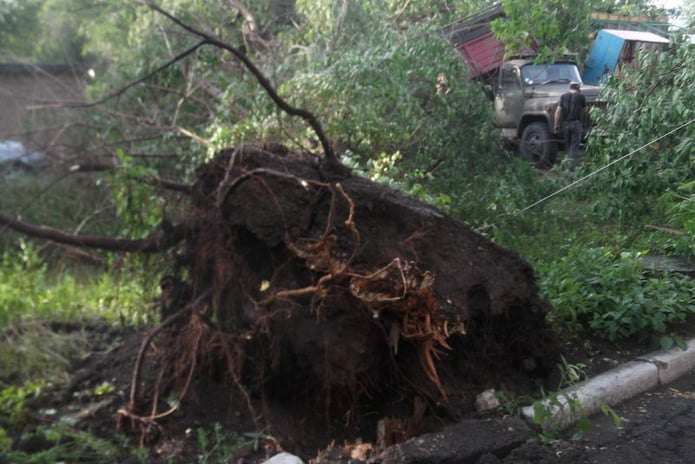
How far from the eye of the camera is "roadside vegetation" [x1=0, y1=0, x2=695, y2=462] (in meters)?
4.99

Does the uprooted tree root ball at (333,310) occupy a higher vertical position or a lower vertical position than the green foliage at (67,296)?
lower

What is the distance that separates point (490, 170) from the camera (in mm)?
6789

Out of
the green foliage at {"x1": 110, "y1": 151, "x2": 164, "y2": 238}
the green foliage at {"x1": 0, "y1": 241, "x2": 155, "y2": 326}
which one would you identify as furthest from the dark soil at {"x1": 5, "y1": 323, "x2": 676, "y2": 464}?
the green foliage at {"x1": 110, "y1": 151, "x2": 164, "y2": 238}

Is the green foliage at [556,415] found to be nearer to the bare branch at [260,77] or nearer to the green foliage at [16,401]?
the bare branch at [260,77]

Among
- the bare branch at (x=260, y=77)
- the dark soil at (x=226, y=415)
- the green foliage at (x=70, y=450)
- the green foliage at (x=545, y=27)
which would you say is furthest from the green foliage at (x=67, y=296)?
the green foliage at (x=545, y=27)

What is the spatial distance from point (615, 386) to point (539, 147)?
278 cm

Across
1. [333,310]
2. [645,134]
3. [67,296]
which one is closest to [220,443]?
[333,310]

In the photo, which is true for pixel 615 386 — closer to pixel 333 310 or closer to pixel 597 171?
pixel 333 310

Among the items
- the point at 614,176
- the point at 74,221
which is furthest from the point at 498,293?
the point at 74,221

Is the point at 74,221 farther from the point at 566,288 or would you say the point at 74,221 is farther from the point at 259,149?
the point at 566,288

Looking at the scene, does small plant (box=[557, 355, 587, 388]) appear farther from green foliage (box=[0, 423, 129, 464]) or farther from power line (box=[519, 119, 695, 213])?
green foliage (box=[0, 423, 129, 464])

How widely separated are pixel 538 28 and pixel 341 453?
442cm

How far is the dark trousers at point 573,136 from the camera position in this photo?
6.34 m

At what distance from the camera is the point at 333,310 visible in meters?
4.16
